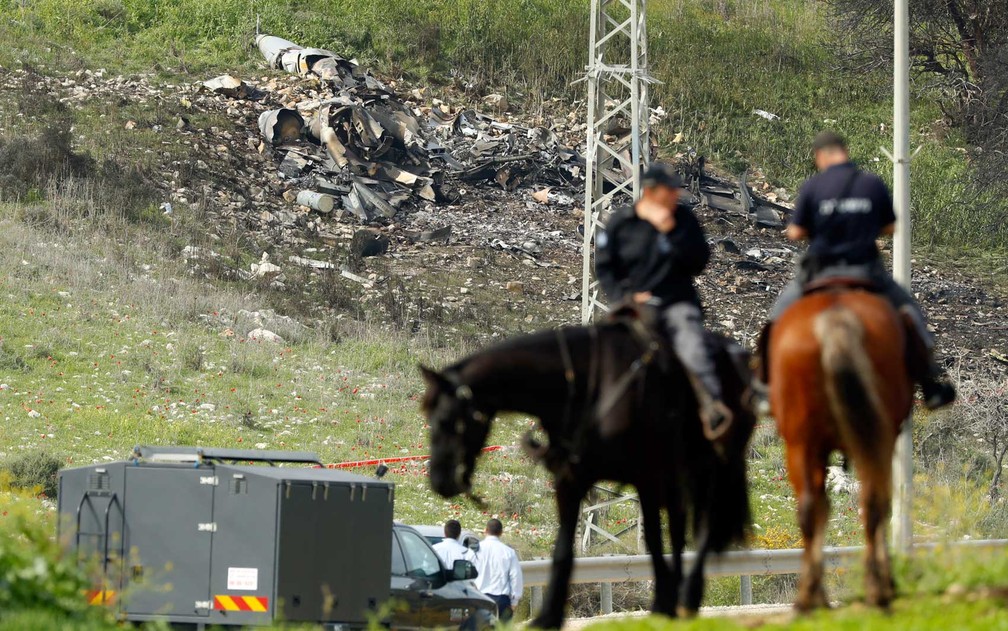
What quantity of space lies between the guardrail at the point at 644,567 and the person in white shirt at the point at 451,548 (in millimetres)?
1289

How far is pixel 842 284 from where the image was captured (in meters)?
8.88

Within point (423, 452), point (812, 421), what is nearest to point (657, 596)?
point (812, 421)

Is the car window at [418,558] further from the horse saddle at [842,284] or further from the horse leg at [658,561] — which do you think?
the horse saddle at [842,284]

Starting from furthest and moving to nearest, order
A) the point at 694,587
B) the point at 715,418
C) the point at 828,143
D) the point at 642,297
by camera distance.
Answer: the point at 642,297
the point at 828,143
the point at 694,587
the point at 715,418

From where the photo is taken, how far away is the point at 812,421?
8.38m

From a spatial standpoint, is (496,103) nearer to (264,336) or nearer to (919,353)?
(264,336)

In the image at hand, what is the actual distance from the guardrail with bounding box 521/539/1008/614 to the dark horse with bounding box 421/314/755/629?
7.87 metres

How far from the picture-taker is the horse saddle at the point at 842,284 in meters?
8.88

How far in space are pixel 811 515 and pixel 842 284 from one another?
57.6 inches

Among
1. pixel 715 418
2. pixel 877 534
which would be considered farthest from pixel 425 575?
pixel 877 534

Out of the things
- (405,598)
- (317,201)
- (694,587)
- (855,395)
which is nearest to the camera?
(855,395)

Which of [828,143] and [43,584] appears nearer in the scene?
[43,584]

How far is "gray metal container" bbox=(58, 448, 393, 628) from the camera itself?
42.5 feet

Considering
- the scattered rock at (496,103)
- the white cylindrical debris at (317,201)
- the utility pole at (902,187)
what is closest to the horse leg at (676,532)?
the utility pole at (902,187)
